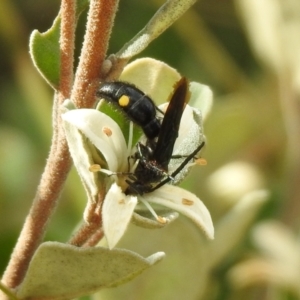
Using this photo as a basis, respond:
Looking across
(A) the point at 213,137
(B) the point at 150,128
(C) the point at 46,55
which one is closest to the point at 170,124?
(B) the point at 150,128

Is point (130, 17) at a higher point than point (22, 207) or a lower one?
higher

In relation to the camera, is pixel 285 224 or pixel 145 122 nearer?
pixel 145 122

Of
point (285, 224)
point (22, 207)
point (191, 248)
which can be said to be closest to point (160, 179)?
point (191, 248)

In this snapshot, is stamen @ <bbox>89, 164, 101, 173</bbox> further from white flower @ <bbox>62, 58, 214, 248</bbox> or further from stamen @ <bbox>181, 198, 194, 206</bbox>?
stamen @ <bbox>181, 198, 194, 206</bbox>

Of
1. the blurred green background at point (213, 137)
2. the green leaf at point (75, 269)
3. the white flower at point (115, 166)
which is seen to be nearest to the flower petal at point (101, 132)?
the white flower at point (115, 166)

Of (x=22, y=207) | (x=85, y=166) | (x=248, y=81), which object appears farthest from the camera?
(x=248, y=81)

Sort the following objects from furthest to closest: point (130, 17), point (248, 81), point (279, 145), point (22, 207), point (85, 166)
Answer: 1. point (130, 17)
2. point (248, 81)
3. point (279, 145)
4. point (22, 207)
5. point (85, 166)

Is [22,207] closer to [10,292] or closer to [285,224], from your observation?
[285,224]

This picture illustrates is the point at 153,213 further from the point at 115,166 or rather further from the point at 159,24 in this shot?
the point at 159,24
